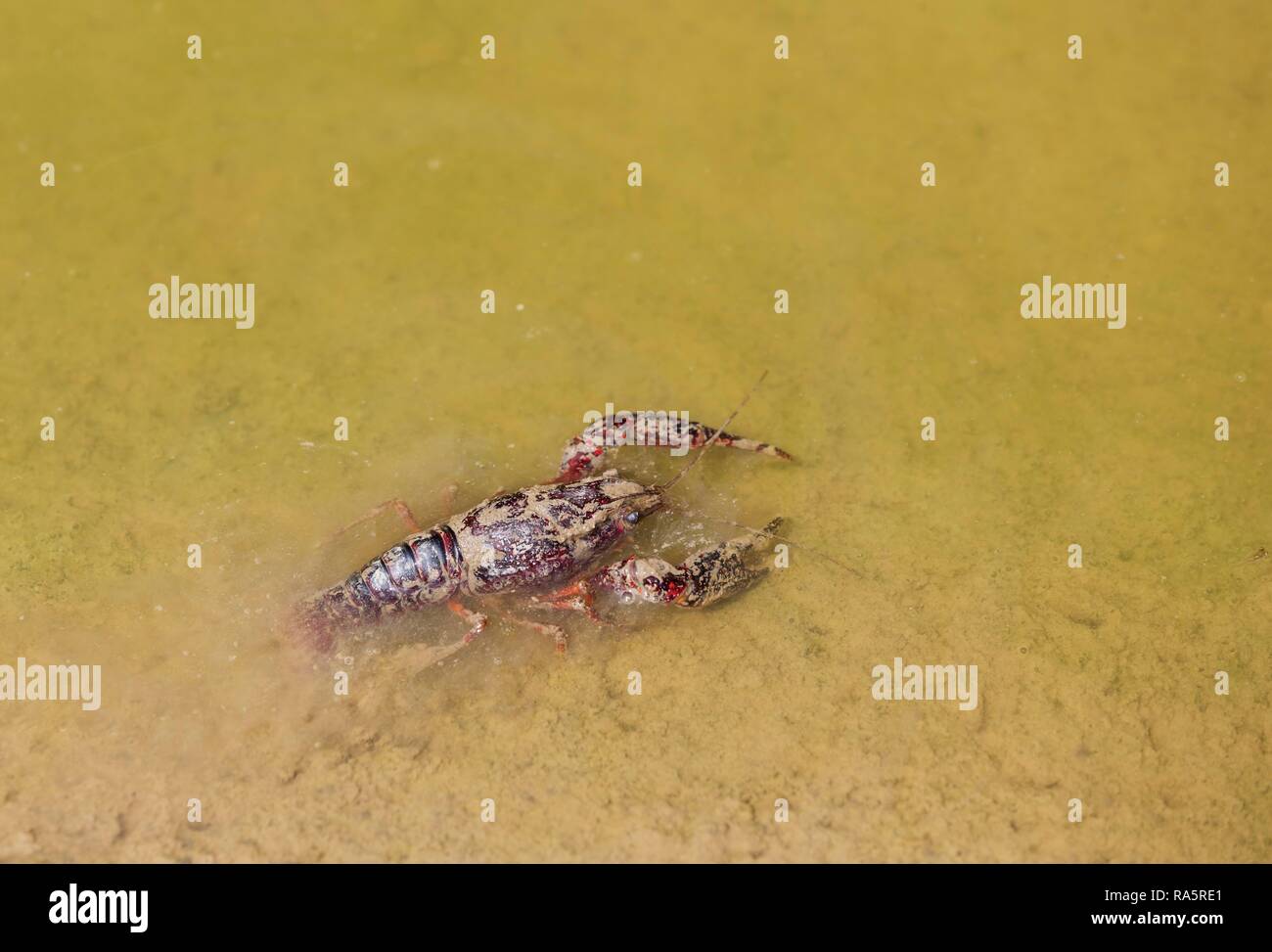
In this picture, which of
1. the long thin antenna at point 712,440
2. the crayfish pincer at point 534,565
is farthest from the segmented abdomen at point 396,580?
the long thin antenna at point 712,440

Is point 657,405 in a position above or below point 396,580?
above

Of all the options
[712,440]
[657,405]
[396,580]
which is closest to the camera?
[396,580]

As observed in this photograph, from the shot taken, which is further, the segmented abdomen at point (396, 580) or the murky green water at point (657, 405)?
the segmented abdomen at point (396, 580)

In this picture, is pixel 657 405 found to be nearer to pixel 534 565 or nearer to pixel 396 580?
pixel 534 565

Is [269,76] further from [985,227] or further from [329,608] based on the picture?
[985,227]

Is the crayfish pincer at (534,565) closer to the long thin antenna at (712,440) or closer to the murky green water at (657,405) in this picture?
the long thin antenna at (712,440)

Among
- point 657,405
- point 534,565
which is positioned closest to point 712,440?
point 657,405
